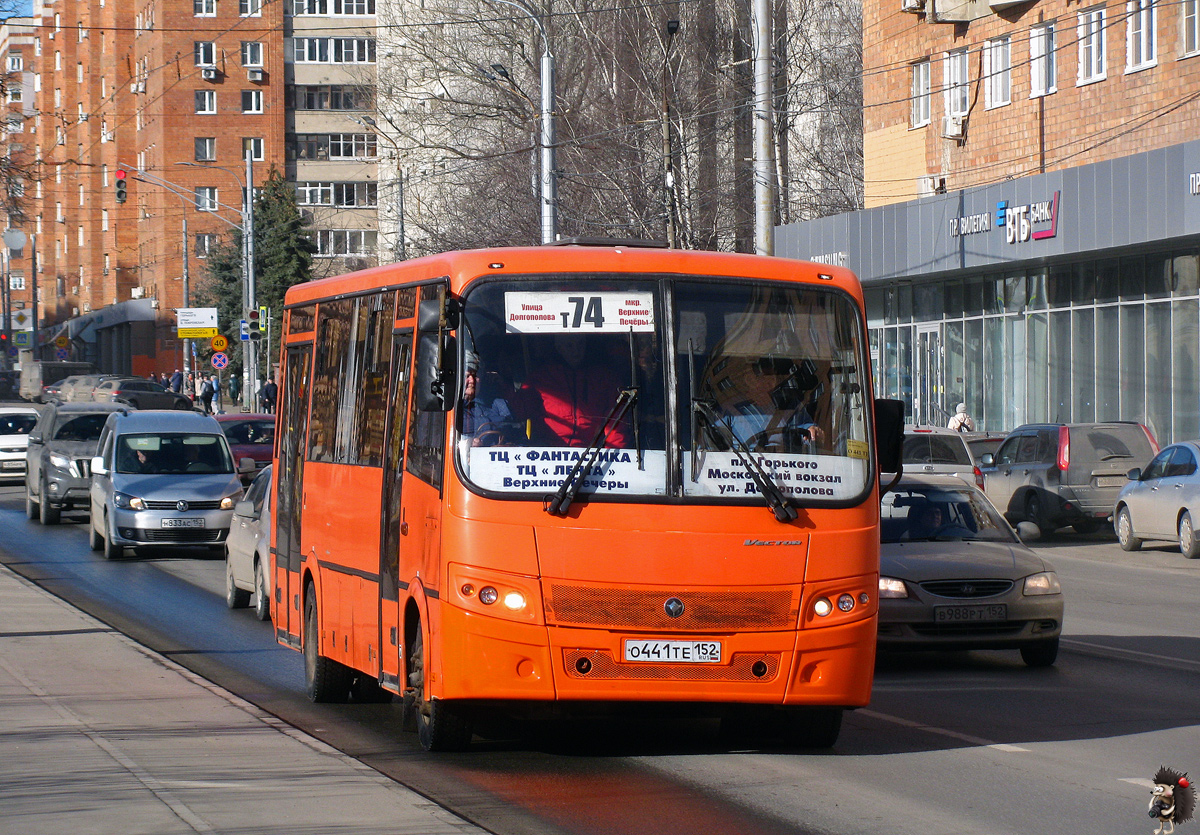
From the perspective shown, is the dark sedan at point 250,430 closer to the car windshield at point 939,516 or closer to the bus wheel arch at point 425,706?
the car windshield at point 939,516

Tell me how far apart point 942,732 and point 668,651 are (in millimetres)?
2164

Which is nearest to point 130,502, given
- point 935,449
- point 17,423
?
point 935,449

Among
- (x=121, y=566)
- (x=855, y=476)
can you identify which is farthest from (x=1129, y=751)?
(x=121, y=566)

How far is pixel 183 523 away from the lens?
20891 millimetres

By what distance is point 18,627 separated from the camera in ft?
44.0

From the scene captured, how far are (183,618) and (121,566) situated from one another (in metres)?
5.31

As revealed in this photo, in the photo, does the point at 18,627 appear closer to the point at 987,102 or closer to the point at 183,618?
the point at 183,618

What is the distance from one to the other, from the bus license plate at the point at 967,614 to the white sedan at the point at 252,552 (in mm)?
5722

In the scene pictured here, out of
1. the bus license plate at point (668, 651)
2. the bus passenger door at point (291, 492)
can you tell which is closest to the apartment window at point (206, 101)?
the bus passenger door at point (291, 492)

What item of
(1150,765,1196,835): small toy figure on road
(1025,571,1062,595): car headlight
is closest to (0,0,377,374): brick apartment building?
(1025,571,1062,595): car headlight

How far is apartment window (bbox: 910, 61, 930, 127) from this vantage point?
40.5 meters

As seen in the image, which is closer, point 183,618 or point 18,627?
point 18,627

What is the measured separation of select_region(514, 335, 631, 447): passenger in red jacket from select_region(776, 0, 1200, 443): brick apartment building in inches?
834

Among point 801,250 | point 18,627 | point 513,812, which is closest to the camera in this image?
point 513,812
